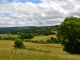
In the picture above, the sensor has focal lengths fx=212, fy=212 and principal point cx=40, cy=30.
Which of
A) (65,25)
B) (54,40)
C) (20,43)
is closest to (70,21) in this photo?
(65,25)

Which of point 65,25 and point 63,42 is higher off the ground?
point 65,25

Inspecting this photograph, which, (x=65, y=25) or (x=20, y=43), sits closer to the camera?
(x=65, y=25)

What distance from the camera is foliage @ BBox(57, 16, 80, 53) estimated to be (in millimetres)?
54562

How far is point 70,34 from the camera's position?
185ft

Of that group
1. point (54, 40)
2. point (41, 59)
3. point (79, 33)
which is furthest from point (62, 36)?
point (54, 40)

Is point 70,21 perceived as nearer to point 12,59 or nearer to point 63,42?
point 63,42

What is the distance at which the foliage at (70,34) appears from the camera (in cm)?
5456

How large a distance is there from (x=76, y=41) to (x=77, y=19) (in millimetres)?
8473

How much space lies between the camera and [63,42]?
193 feet

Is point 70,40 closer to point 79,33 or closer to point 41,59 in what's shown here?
point 79,33

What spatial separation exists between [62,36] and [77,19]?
6456mm

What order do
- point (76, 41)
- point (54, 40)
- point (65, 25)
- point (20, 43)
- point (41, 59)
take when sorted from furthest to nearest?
point (54, 40) < point (20, 43) < point (65, 25) < point (76, 41) < point (41, 59)

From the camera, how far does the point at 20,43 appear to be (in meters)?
87.4

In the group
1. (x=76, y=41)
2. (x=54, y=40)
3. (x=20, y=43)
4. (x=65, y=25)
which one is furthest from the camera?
(x=54, y=40)
